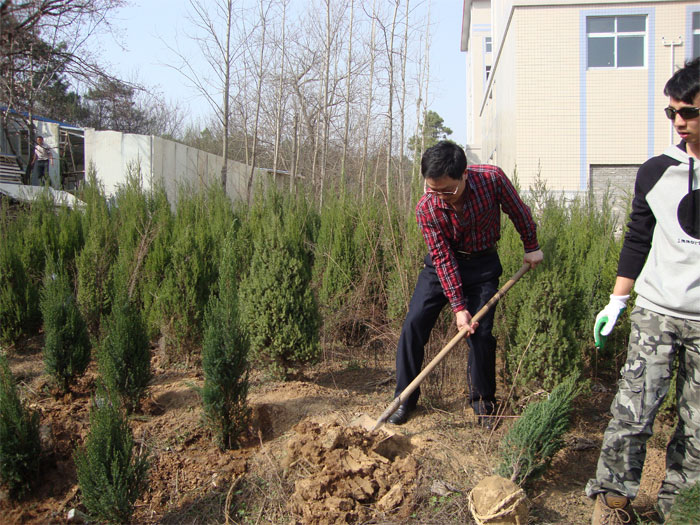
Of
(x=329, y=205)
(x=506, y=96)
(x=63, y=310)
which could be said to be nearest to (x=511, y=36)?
(x=506, y=96)

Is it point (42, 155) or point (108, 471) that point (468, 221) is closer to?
point (108, 471)

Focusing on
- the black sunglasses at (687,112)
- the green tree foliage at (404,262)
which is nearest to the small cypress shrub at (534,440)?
the black sunglasses at (687,112)

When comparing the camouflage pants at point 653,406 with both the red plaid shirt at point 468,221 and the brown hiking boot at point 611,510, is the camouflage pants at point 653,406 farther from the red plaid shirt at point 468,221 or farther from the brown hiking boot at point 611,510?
the red plaid shirt at point 468,221

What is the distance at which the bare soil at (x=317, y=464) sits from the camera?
2676mm

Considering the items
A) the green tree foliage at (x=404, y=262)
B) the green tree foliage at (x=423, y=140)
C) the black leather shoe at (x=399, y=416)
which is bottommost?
the black leather shoe at (x=399, y=416)

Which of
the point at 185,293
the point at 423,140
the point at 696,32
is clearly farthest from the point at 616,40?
the point at 185,293

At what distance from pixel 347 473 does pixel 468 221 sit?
154 cm

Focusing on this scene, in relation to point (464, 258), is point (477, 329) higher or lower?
lower

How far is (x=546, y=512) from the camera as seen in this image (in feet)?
8.80

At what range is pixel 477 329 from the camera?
3182mm

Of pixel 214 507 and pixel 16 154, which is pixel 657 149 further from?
pixel 16 154

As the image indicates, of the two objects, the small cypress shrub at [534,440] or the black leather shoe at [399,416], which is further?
the black leather shoe at [399,416]

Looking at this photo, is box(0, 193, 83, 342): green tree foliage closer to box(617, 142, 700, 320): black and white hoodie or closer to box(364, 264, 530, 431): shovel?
box(364, 264, 530, 431): shovel

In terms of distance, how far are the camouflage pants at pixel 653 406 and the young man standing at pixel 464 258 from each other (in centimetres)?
90
